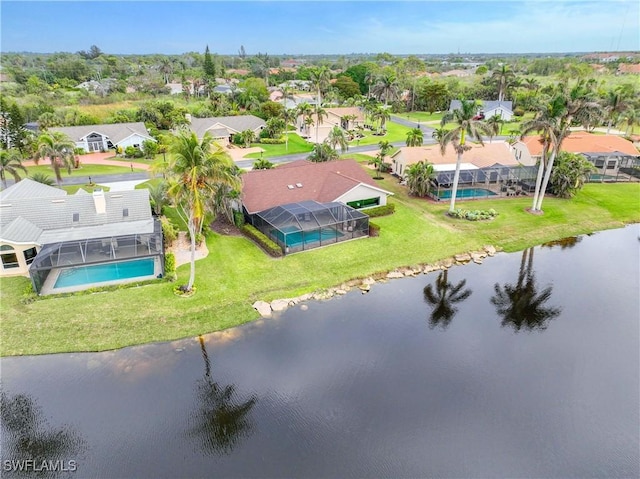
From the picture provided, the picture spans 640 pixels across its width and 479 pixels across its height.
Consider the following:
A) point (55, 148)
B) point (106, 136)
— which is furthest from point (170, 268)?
point (106, 136)

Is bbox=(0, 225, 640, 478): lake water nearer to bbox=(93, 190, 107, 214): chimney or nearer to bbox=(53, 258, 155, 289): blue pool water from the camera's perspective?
bbox=(53, 258, 155, 289): blue pool water

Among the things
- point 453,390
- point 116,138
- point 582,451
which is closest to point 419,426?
point 453,390

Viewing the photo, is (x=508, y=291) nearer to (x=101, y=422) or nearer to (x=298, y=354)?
(x=298, y=354)

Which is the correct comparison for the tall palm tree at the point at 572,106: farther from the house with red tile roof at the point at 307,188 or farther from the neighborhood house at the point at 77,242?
the neighborhood house at the point at 77,242

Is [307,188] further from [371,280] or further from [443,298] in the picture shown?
[443,298]

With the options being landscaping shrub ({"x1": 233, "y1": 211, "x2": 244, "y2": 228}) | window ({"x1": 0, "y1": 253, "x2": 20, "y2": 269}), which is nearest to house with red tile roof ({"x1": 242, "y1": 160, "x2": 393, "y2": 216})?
landscaping shrub ({"x1": 233, "y1": 211, "x2": 244, "y2": 228})

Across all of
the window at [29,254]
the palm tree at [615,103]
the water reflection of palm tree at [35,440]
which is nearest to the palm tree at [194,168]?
the water reflection of palm tree at [35,440]
